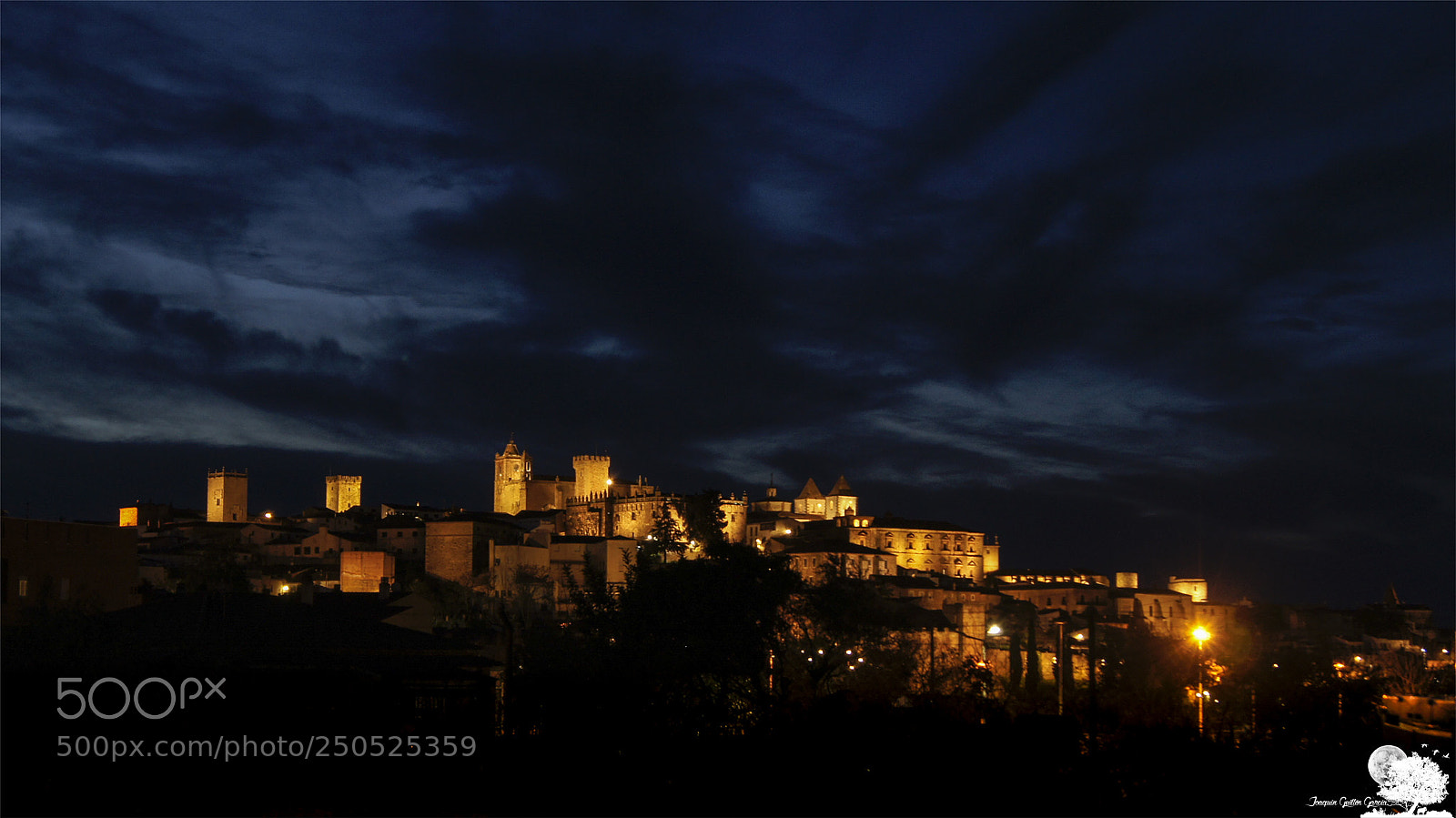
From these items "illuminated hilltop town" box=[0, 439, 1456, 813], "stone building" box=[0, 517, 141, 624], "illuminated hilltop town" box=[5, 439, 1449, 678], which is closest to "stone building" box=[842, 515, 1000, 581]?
"illuminated hilltop town" box=[5, 439, 1449, 678]

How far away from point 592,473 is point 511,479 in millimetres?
9495

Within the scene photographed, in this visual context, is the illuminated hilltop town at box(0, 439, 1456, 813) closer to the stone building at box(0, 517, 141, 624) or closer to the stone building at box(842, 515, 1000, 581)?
the stone building at box(0, 517, 141, 624)

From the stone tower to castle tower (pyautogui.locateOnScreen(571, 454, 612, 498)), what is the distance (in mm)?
6045

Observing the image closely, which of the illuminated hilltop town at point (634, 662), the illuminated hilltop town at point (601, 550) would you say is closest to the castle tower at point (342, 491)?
the illuminated hilltop town at point (601, 550)

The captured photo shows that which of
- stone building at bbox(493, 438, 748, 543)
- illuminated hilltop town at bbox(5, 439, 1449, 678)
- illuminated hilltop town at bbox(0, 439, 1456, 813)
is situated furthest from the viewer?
stone building at bbox(493, 438, 748, 543)

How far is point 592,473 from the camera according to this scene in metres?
131

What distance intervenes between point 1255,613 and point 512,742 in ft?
382

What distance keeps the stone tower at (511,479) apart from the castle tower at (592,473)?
19.8 feet

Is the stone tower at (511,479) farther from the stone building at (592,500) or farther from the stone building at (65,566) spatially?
the stone building at (65,566)

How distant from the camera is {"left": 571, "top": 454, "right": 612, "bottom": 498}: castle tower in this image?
428 feet

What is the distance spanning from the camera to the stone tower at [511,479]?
131 metres

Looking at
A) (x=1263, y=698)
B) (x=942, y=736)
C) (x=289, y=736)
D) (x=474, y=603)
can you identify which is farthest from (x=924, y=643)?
(x=289, y=736)

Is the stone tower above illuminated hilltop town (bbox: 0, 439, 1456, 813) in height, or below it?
above

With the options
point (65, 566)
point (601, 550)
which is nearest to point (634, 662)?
point (65, 566)
